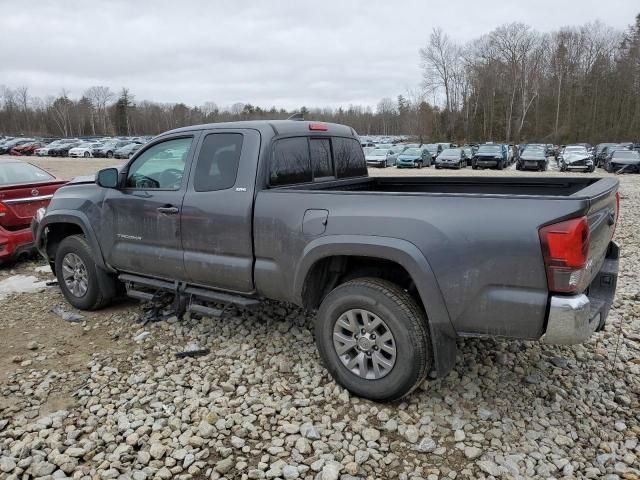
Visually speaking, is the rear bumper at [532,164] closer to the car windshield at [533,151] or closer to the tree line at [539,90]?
the car windshield at [533,151]

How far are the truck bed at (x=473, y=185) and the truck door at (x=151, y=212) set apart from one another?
3.74 ft

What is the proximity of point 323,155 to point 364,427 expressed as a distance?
96.8 inches

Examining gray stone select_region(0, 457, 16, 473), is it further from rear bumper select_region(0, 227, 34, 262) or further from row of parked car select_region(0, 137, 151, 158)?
row of parked car select_region(0, 137, 151, 158)

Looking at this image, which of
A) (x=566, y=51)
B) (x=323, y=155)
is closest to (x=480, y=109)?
(x=566, y=51)

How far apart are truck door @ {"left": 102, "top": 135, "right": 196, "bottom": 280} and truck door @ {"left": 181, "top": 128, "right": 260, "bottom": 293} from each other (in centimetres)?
14

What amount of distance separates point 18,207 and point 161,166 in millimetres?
3778

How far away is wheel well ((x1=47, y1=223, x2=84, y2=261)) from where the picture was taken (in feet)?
18.1

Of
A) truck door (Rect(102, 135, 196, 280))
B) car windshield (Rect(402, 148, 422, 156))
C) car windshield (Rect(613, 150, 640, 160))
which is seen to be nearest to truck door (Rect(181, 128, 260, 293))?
truck door (Rect(102, 135, 196, 280))

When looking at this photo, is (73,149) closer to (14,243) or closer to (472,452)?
(14,243)

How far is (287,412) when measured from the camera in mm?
3352

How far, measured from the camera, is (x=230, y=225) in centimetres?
391

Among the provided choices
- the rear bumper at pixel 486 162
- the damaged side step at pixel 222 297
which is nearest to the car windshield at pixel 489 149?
the rear bumper at pixel 486 162

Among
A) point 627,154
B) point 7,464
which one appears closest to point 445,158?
point 627,154

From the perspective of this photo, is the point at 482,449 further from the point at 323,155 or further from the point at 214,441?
the point at 323,155
